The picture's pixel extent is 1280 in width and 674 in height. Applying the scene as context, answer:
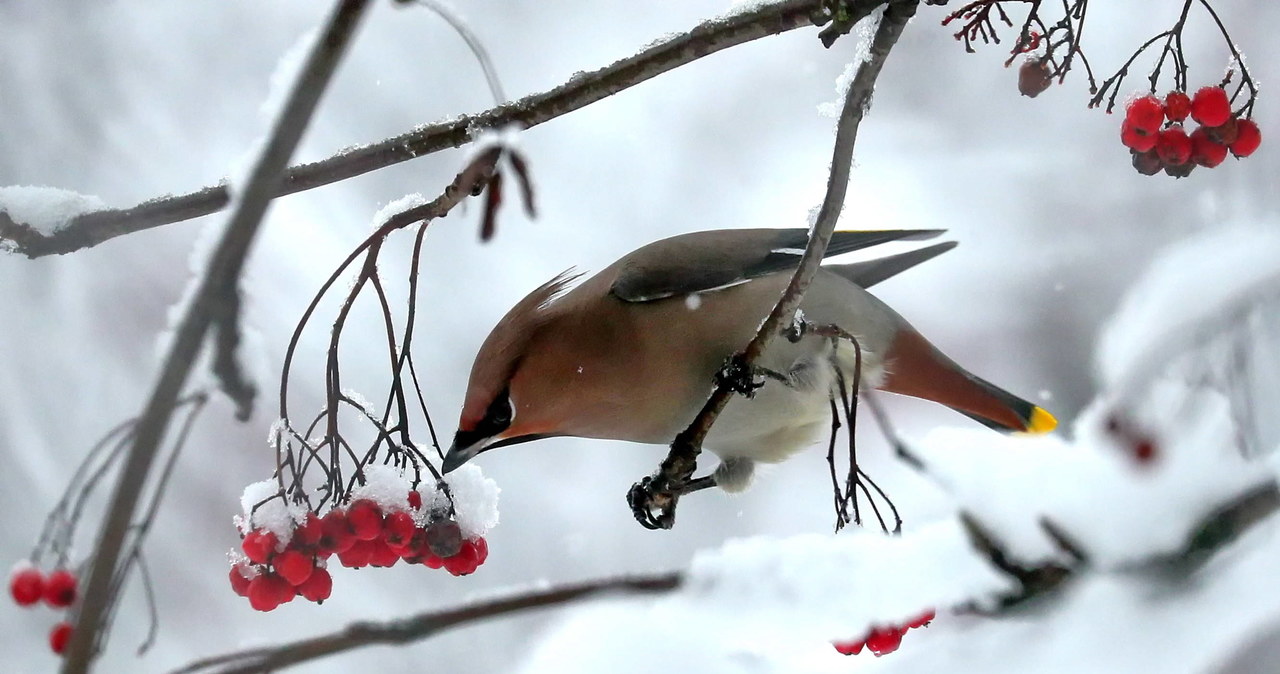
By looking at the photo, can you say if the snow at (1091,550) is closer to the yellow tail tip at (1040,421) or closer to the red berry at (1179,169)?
the red berry at (1179,169)

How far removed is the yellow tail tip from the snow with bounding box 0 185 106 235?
1936 millimetres

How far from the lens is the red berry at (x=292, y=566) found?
5.07ft

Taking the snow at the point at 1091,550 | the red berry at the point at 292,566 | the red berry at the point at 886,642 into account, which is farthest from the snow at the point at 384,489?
the snow at the point at 1091,550

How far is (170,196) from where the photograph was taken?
63.7 inches

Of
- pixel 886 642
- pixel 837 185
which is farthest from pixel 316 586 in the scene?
pixel 837 185

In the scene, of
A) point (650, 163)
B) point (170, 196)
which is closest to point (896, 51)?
point (650, 163)

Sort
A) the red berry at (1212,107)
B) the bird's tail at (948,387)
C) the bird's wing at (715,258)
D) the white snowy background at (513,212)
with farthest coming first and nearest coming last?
the white snowy background at (513,212) < the bird's tail at (948,387) < the bird's wing at (715,258) < the red berry at (1212,107)

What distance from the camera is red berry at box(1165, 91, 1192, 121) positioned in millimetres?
1837

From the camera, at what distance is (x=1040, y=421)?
2.51 m

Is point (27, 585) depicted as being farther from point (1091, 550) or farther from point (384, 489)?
point (1091, 550)

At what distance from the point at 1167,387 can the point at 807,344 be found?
66.5 inches

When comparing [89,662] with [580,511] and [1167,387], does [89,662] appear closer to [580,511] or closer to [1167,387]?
[1167,387]

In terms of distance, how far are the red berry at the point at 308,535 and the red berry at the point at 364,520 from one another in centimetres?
5

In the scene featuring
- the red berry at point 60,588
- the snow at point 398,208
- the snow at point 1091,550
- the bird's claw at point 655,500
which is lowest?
the snow at point 1091,550
